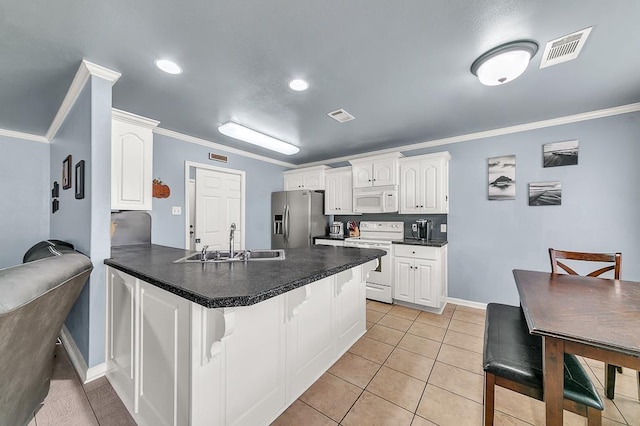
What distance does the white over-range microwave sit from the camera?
3.78 metres

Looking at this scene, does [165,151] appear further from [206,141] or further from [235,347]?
[235,347]

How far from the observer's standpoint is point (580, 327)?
103 centimetres

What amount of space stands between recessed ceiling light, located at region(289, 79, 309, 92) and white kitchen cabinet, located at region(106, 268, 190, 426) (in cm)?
185

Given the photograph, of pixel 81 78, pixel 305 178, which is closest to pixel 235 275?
pixel 81 78

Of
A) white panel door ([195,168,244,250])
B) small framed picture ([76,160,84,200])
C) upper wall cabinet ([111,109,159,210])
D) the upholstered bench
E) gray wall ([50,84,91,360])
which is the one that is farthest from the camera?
white panel door ([195,168,244,250])

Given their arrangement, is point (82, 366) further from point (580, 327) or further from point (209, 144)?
point (580, 327)

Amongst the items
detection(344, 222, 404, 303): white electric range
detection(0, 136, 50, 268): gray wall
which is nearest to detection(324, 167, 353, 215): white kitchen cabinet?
detection(344, 222, 404, 303): white electric range

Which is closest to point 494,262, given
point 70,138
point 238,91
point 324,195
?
point 324,195

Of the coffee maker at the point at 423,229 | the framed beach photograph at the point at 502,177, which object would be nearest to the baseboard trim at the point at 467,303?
the coffee maker at the point at 423,229

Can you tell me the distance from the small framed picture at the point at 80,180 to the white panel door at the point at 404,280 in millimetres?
3561

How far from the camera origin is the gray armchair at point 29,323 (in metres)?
1.08

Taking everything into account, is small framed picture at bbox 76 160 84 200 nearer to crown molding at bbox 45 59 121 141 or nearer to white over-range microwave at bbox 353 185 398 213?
crown molding at bbox 45 59 121 141

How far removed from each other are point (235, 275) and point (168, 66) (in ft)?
5.65

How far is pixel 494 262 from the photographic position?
328 centimetres
